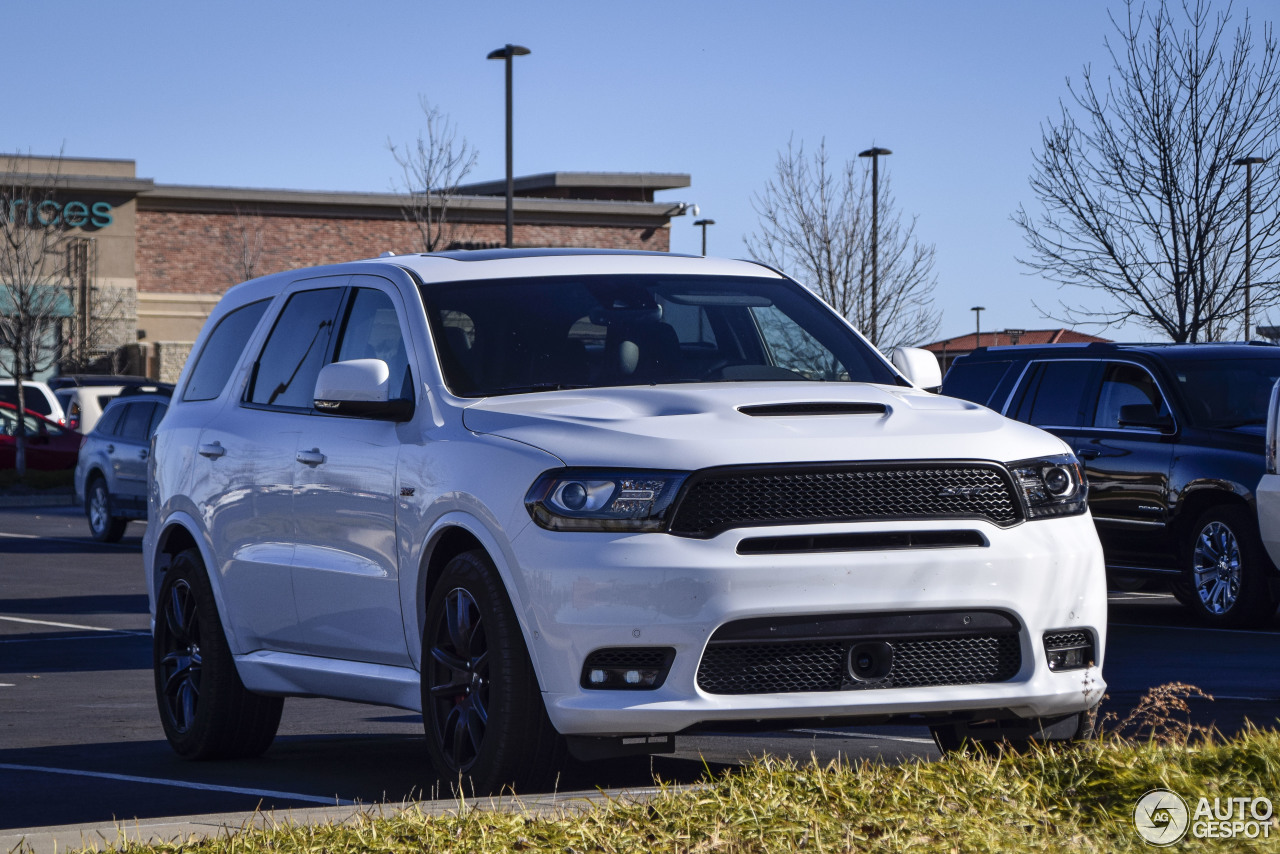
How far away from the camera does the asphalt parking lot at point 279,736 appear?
22.8 feet

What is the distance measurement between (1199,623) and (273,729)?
750 centimetres

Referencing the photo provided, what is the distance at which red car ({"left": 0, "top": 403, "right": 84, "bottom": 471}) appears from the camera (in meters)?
35.2

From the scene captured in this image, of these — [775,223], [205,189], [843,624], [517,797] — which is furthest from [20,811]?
[205,189]

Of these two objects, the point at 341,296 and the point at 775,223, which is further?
the point at 775,223

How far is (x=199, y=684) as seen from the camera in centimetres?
809

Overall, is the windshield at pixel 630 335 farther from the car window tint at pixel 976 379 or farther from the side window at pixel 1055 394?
the car window tint at pixel 976 379

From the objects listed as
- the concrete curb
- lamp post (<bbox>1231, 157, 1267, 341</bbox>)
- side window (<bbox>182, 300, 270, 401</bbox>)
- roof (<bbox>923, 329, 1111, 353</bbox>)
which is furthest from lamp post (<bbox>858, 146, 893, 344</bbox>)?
the concrete curb

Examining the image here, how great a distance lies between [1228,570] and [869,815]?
8.90 metres

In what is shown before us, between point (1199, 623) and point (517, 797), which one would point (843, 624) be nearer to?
point (517, 797)

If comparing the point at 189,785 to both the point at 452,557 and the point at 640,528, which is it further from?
the point at 640,528

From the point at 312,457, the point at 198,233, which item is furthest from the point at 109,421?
the point at 198,233

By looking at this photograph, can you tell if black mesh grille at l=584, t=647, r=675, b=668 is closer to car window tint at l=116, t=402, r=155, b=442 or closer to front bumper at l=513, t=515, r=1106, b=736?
front bumper at l=513, t=515, r=1106, b=736

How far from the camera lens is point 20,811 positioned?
6.79m

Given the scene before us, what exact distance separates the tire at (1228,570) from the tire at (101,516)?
46.5 feet
